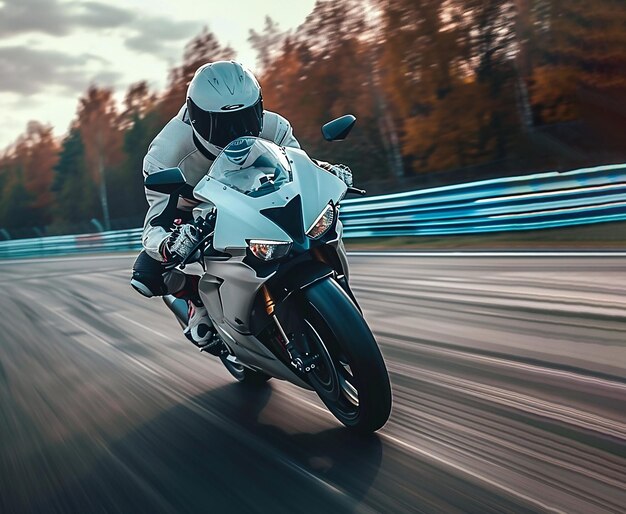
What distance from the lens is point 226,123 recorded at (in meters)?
4.26

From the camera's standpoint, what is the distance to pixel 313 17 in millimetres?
33719

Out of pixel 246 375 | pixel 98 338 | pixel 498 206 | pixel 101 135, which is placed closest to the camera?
pixel 246 375

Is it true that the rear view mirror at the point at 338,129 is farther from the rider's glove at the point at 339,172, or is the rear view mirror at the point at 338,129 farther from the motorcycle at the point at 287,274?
the motorcycle at the point at 287,274

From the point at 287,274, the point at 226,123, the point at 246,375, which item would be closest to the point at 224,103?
the point at 226,123

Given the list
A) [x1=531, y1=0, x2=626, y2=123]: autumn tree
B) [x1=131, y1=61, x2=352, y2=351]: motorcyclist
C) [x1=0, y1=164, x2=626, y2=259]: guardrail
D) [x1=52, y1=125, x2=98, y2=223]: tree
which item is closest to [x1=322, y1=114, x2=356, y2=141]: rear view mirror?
[x1=131, y1=61, x2=352, y2=351]: motorcyclist

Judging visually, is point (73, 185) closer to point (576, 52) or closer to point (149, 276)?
point (576, 52)

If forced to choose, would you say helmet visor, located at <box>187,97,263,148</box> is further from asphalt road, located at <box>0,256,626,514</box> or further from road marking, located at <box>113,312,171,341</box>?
road marking, located at <box>113,312,171,341</box>

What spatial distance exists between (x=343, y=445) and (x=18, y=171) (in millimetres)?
82737

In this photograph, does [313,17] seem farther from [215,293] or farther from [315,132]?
[215,293]

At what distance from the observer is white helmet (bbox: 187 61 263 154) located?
418 centimetres

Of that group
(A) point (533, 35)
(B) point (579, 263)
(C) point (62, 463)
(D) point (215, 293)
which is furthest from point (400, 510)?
(A) point (533, 35)

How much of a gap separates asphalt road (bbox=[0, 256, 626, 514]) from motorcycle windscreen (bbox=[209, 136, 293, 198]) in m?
1.26

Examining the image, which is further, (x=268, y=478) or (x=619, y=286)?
(x=619, y=286)

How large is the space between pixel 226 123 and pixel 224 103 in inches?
5.1
